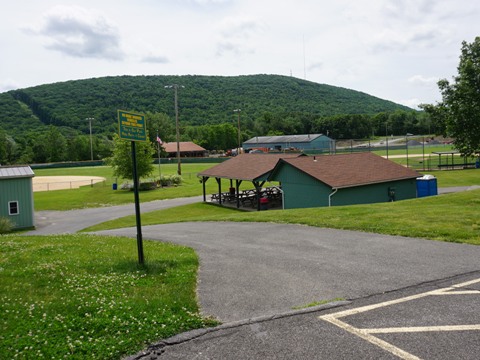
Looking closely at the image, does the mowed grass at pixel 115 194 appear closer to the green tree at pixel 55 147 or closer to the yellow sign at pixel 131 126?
the yellow sign at pixel 131 126

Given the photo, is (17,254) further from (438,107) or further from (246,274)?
(438,107)

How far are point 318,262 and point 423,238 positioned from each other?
13.7 ft

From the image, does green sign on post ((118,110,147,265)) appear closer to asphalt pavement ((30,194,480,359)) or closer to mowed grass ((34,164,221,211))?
asphalt pavement ((30,194,480,359))

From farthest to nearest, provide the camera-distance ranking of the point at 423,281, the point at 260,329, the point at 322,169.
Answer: the point at 322,169
the point at 423,281
the point at 260,329

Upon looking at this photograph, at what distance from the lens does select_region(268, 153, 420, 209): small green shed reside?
1011 inches

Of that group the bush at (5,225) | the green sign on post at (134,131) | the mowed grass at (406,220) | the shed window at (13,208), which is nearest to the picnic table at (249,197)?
the mowed grass at (406,220)

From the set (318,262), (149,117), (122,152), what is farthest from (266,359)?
(149,117)

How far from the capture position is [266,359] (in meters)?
5.25

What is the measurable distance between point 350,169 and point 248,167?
339 inches

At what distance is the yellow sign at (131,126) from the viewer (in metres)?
8.72

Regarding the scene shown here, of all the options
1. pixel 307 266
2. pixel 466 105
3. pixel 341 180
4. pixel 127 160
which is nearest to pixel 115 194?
pixel 127 160

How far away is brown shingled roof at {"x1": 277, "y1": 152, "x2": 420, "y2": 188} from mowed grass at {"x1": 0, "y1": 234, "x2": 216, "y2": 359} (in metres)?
17.3

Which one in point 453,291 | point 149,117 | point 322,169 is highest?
point 149,117

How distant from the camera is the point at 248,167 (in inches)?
1318
